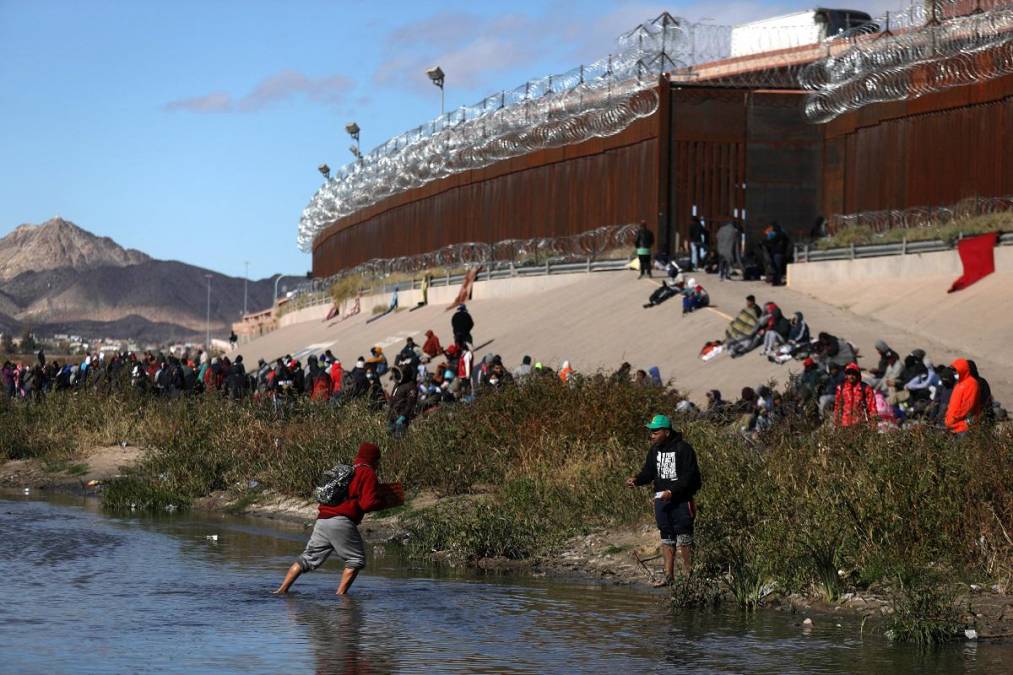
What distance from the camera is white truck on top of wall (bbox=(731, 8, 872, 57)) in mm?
55688

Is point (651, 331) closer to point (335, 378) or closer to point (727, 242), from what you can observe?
point (727, 242)

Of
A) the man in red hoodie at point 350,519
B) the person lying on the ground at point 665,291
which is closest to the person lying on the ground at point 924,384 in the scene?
the man in red hoodie at point 350,519

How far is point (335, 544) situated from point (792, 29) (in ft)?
154

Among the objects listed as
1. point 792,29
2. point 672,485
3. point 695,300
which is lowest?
point 672,485

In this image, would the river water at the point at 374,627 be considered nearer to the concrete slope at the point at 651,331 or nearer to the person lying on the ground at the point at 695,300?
the concrete slope at the point at 651,331

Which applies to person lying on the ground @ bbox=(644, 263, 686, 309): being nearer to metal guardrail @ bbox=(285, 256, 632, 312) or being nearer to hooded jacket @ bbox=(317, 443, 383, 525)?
metal guardrail @ bbox=(285, 256, 632, 312)

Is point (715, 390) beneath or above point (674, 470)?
above

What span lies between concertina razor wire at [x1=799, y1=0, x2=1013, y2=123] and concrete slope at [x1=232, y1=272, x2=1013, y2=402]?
4.48 metres

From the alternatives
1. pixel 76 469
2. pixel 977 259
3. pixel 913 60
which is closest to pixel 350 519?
pixel 76 469

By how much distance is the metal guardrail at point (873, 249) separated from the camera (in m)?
30.8

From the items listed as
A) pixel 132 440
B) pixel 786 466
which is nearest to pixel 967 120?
pixel 132 440

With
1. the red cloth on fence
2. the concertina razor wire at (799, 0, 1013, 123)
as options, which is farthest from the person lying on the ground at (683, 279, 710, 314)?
the concertina razor wire at (799, 0, 1013, 123)

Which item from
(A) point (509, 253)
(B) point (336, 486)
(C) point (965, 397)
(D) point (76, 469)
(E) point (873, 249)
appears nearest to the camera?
(B) point (336, 486)

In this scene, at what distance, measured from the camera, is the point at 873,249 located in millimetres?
32750
